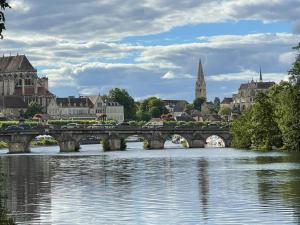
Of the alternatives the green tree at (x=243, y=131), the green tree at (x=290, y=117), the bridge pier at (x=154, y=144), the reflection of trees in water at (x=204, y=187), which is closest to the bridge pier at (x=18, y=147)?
the bridge pier at (x=154, y=144)

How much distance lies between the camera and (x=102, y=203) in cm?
4997

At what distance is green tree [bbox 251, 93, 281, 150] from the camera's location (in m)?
128

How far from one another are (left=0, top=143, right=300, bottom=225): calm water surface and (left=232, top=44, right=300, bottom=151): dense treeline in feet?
105

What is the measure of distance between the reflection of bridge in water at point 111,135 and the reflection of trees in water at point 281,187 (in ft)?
281

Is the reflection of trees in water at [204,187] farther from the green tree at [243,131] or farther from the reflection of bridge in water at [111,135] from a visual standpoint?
the reflection of bridge in water at [111,135]

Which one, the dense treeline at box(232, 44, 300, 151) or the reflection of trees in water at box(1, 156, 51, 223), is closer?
the reflection of trees in water at box(1, 156, 51, 223)

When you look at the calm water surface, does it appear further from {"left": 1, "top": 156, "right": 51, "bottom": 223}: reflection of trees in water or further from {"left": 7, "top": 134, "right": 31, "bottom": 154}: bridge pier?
{"left": 7, "top": 134, "right": 31, "bottom": 154}: bridge pier

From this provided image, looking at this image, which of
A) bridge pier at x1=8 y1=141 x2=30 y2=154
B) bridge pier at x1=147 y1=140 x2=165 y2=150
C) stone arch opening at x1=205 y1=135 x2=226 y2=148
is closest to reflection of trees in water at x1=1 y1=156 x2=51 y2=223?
bridge pier at x1=8 y1=141 x2=30 y2=154

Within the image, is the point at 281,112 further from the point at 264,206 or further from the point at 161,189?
the point at 264,206

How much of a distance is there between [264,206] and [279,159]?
5211 cm

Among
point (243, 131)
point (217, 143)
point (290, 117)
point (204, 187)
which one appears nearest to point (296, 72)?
point (290, 117)

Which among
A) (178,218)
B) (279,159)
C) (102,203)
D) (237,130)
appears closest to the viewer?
(178,218)

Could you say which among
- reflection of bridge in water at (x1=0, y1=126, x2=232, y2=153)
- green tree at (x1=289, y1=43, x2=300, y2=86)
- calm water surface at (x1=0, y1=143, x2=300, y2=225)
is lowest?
calm water surface at (x1=0, y1=143, x2=300, y2=225)

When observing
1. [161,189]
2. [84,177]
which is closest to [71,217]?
[161,189]
